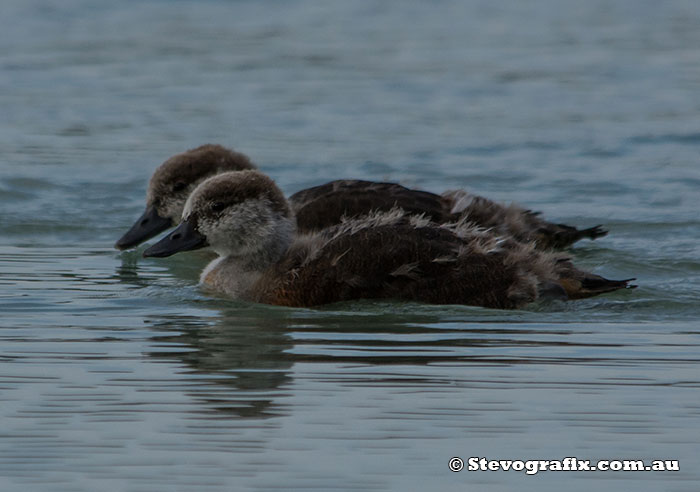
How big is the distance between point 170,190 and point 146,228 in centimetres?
33

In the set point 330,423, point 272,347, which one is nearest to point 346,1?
point 272,347

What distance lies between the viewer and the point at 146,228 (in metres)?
11.3

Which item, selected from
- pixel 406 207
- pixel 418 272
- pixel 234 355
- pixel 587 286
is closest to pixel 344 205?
pixel 406 207

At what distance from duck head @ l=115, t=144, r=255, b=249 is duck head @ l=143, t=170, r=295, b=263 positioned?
1.56m

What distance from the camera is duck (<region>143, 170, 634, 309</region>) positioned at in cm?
884

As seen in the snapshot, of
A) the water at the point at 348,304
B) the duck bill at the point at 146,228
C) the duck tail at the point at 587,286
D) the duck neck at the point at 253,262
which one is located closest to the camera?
the water at the point at 348,304

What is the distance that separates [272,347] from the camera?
793cm

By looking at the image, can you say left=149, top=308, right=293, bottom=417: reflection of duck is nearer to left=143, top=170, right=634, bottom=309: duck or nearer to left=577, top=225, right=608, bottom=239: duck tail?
left=143, top=170, right=634, bottom=309: duck

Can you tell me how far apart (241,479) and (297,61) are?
527 inches

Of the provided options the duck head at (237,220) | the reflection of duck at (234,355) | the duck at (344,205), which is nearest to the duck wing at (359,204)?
the duck at (344,205)

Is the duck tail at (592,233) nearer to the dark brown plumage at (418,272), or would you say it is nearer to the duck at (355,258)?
the duck at (355,258)

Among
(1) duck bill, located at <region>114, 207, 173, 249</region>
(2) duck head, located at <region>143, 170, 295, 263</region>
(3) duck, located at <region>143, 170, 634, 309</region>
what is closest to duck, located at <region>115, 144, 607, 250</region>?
(1) duck bill, located at <region>114, 207, 173, 249</region>

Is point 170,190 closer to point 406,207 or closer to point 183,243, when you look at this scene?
point 183,243

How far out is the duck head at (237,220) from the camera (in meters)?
9.51
